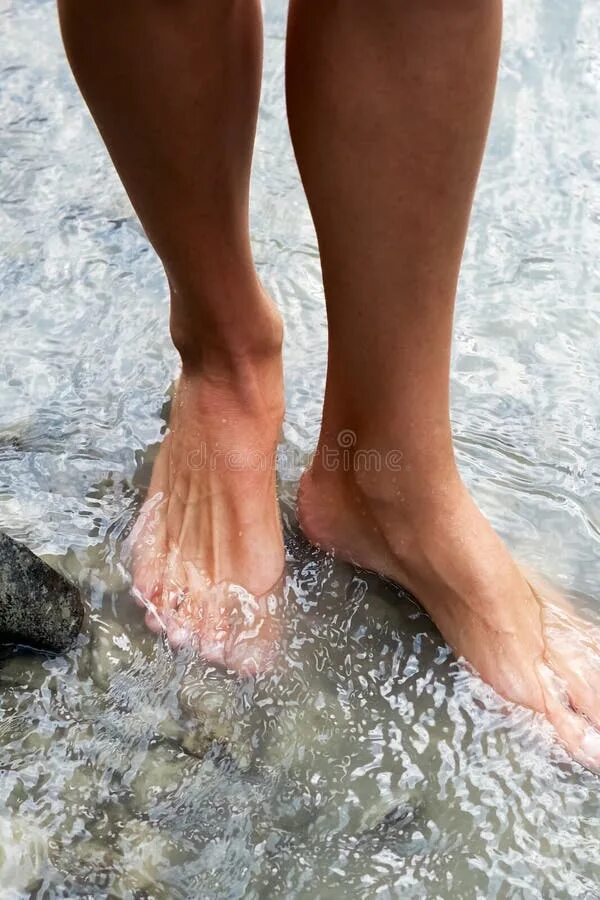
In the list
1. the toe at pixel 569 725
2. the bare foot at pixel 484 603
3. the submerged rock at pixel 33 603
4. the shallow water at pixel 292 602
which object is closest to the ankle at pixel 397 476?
the bare foot at pixel 484 603

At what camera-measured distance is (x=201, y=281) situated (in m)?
1.21

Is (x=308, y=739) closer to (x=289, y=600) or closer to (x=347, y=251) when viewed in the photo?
(x=289, y=600)

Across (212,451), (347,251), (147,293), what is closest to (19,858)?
(212,451)

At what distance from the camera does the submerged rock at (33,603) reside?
108 centimetres

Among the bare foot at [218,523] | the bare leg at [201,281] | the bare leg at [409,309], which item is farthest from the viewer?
the bare foot at [218,523]

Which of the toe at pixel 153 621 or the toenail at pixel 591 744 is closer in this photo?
the toenail at pixel 591 744

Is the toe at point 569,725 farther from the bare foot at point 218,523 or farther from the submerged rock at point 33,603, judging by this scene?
the submerged rock at point 33,603

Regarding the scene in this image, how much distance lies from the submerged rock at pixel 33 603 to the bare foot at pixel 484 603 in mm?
380

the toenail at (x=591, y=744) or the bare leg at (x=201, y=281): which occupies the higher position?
the bare leg at (x=201, y=281)

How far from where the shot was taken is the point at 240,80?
1.09m

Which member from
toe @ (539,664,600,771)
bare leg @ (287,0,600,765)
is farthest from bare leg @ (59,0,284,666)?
toe @ (539,664,600,771)

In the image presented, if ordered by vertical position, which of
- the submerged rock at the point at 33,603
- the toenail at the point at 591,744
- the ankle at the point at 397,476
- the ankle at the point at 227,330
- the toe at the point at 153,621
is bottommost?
the toenail at the point at 591,744

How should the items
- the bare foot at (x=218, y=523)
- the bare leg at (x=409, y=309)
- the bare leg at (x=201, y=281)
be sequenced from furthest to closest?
the bare foot at (x=218, y=523)
the bare leg at (x=201, y=281)
the bare leg at (x=409, y=309)

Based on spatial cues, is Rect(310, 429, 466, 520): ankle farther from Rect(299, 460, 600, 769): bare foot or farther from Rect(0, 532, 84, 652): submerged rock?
Rect(0, 532, 84, 652): submerged rock
